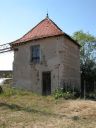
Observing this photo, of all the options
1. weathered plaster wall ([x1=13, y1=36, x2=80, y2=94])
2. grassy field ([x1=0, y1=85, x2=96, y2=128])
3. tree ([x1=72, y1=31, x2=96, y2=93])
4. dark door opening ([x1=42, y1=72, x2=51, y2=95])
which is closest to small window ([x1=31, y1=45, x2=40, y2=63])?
weathered plaster wall ([x1=13, y1=36, x2=80, y2=94])

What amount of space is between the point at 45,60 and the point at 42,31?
298 cm

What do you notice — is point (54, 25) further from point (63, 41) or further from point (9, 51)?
point (9, 51)

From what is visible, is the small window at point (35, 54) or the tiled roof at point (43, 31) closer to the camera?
the tiled roof at point (43, 31)

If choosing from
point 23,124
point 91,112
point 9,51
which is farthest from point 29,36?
point 23,124

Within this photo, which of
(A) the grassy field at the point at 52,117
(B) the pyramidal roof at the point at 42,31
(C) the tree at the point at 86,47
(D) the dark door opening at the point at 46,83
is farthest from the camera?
(C) the tree at the point at 86,47

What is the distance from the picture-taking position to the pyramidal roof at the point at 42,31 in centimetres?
2312

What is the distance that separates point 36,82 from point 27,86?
1027mm

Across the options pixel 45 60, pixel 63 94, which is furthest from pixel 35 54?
pixel 63 94

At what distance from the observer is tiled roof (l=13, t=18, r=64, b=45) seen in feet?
75.9

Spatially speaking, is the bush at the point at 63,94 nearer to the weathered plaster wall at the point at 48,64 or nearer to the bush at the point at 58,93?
the bush at the point at 58,93

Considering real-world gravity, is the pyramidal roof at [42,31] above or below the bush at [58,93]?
above

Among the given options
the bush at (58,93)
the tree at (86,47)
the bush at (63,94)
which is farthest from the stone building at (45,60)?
the tree at (86,47)

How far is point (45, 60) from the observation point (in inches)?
900

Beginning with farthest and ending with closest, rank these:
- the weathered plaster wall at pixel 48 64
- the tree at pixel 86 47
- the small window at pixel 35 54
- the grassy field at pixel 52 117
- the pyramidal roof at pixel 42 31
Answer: the tree at pixel 86 47 < the small window at pixel 35 54 < the pyramidal roof at pixel 42 31 < the weathered plaster wall at pixel 48 64 < the grassy field at pixel 52 117
